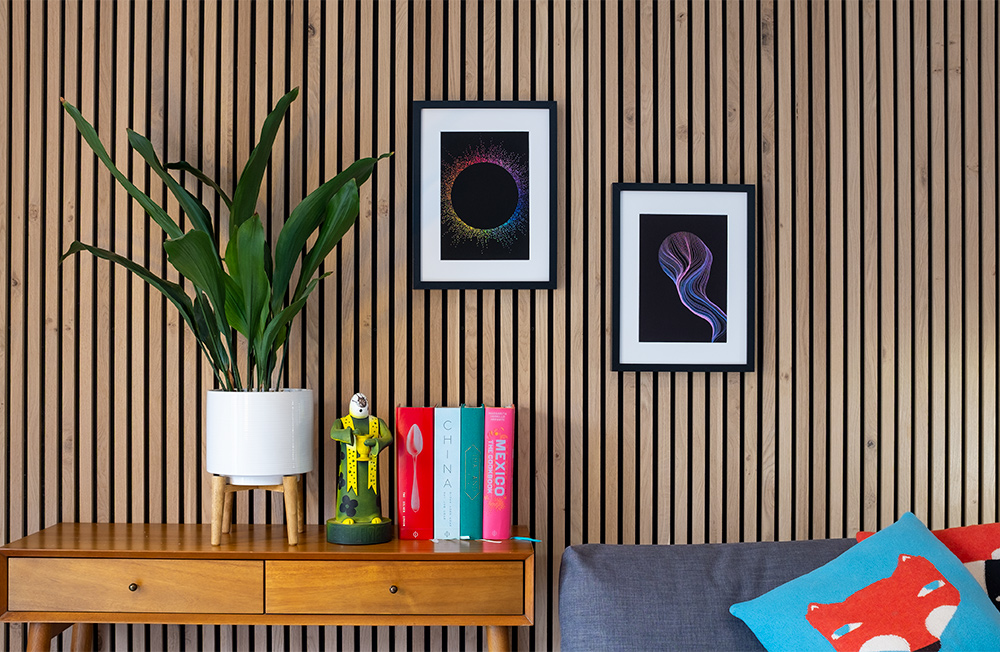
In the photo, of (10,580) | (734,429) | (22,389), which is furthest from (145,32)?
(734,429)

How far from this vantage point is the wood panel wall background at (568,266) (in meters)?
2.19

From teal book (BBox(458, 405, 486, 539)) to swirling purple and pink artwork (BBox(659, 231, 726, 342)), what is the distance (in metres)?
0.66

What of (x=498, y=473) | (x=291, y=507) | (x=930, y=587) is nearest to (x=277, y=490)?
(x=291, y=507)

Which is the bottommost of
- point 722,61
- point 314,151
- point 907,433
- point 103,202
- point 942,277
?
point 907,433

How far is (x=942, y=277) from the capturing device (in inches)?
88.7

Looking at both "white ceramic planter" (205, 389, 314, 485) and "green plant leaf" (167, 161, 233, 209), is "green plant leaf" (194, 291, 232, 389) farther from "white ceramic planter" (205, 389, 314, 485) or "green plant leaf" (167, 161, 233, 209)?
"green plant leaf" (167, 161, 233, 209)

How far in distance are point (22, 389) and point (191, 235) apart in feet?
2.81

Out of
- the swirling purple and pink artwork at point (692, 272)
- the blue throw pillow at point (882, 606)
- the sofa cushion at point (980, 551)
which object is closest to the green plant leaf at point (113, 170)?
the swirling purple and pink artwork at point (692, 272)

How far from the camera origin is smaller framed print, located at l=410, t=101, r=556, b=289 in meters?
2.18

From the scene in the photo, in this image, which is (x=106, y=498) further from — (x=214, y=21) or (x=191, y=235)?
(x=214, y=21)

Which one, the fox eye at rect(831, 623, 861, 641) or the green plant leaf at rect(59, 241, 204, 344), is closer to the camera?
the fox eye at rect(831, 623, 861, 641)

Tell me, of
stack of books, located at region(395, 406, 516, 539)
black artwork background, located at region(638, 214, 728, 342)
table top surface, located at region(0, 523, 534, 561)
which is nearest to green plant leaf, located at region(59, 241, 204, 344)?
table top surface, located at region(0, 523, 534, 561)

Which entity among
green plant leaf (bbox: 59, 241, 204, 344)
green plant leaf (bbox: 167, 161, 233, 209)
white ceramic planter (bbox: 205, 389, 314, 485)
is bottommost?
white ceramic planter (bbox: 205, 389, 314, 485)

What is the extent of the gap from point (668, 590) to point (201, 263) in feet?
4.22
